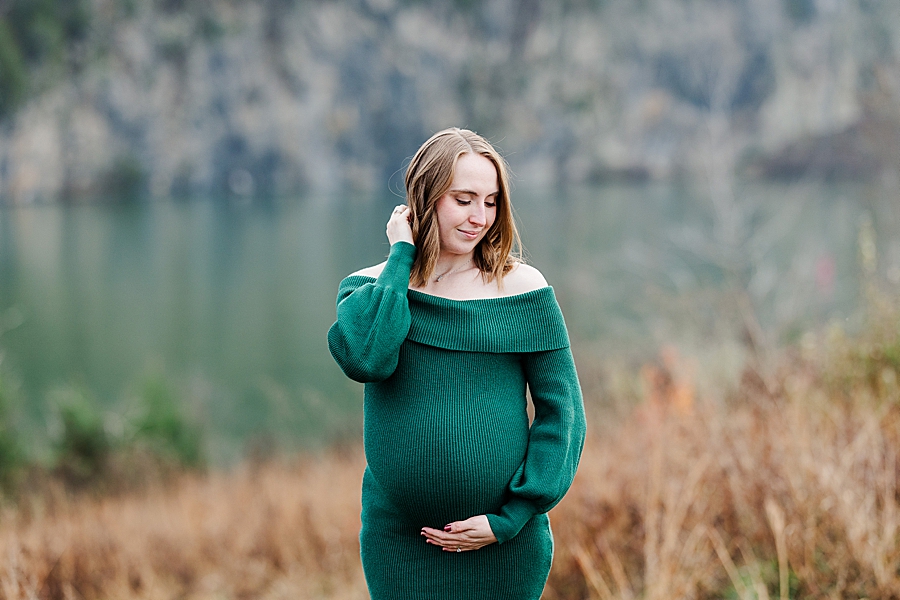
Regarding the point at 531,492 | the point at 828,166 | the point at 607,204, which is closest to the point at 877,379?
the point at 531,492

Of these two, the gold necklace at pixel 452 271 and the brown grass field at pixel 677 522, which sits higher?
the gold necklace at pixel 452 271

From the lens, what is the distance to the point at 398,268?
5.32 ft

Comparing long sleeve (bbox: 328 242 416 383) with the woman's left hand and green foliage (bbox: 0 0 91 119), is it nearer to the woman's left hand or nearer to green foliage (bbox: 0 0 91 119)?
the woman's left hand

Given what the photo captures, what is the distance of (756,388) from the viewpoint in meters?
4.08

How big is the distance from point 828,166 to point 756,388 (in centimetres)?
2844

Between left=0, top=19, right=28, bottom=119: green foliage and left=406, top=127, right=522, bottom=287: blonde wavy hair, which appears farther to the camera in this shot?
left=0, top=19, right=28, bottom=119: green foliage

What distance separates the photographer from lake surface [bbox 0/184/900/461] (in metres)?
10.8

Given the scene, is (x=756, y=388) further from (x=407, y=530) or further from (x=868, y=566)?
(x=407, y=530)

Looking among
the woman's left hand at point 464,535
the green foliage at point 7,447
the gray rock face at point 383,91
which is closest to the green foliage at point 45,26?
the gray rock face at point 383,91

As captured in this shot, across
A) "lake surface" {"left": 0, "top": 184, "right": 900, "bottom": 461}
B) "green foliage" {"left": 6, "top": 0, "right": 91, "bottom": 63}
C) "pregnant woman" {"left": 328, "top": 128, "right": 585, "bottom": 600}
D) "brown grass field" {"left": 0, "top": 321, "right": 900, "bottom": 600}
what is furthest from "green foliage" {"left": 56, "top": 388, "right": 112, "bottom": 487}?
"green foliage" {"left": 6, "top": 0, "right": 91, "bottom": 63}

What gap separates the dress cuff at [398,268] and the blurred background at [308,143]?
1267 centimetres

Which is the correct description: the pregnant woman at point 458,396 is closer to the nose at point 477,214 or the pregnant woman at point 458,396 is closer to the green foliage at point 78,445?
the nose at point 477,214

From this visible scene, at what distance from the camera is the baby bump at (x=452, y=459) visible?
1613 mm

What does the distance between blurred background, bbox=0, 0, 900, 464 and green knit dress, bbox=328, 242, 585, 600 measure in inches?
494
